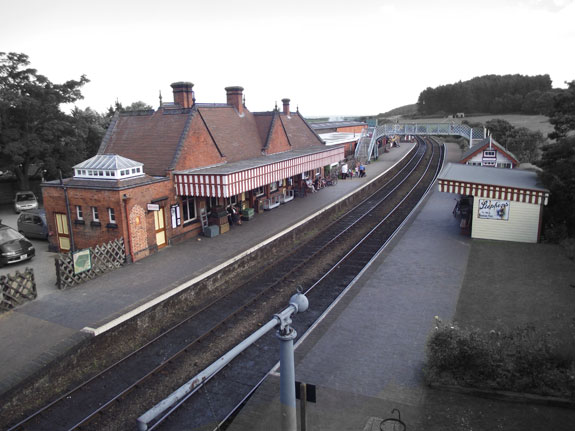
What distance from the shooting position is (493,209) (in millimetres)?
20016

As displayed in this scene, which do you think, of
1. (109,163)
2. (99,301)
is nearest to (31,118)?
(109,163)

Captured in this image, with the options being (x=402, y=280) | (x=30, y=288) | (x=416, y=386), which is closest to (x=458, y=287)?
(x=402, y=280)

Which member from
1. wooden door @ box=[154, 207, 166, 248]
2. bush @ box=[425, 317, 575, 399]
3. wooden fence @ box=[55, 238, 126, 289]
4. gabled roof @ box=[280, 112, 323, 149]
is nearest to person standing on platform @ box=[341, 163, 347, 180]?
gabled roof @ box=[280, 112, 323, 149]

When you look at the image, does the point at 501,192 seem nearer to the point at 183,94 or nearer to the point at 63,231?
the point at 183,94

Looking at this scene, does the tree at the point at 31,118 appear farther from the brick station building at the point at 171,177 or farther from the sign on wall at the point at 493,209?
the sign on wall at the point at 493,209

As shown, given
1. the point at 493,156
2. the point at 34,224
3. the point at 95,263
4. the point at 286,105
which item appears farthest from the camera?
the point at 286,105

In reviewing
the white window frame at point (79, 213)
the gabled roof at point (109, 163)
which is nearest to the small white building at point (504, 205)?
the gabled roof at point (109, 163)

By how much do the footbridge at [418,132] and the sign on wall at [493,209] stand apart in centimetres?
2684

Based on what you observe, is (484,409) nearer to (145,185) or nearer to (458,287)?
(458,287)

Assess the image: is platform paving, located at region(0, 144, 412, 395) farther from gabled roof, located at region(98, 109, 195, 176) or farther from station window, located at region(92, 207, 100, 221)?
gabled roof, located at region(98, 109, 195, 176)

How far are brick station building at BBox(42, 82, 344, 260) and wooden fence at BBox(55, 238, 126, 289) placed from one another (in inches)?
22.5

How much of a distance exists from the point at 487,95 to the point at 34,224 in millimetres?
117485

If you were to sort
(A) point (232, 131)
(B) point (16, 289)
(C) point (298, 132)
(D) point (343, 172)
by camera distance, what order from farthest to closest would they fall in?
(D) point (343, 172) < (C) point (298, 132) < (A) point (232, 131) < (B) point (16, 289)

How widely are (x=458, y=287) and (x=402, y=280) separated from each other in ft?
6.27
